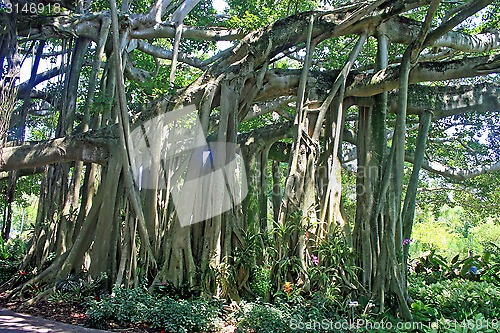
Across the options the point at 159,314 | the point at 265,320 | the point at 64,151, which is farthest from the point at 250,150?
the point at 265,320

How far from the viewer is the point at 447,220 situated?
21.3m

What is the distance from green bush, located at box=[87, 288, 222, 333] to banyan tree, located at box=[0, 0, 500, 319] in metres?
0.59

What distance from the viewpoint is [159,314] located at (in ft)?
15.7

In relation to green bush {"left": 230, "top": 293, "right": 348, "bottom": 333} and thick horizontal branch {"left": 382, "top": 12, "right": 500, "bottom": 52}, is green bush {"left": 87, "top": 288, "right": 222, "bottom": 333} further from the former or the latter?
thick horizontal branch {"left": 382, "top": 12, "right": 500, "bottom": 52}

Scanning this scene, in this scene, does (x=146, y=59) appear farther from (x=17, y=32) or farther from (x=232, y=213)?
(x=232, y=213)

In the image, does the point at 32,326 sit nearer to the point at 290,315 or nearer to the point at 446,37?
the point at 290,315

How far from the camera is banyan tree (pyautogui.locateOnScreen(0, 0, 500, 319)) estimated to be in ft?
17.9

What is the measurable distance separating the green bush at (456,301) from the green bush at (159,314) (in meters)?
2.06

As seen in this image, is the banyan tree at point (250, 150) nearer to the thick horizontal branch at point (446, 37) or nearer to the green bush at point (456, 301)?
the thick horizontal branch at point (446, 37)

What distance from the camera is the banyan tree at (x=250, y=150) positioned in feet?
17.9

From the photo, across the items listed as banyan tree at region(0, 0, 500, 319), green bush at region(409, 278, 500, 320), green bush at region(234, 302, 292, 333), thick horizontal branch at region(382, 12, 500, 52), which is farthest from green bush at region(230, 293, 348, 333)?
thick horizontal branch at region(382, 12, 500, 52)

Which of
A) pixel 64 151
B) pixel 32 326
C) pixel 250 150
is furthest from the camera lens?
pixel 250 150

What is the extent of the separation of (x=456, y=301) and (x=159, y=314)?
10.1 feet

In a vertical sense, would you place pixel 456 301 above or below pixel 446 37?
below
